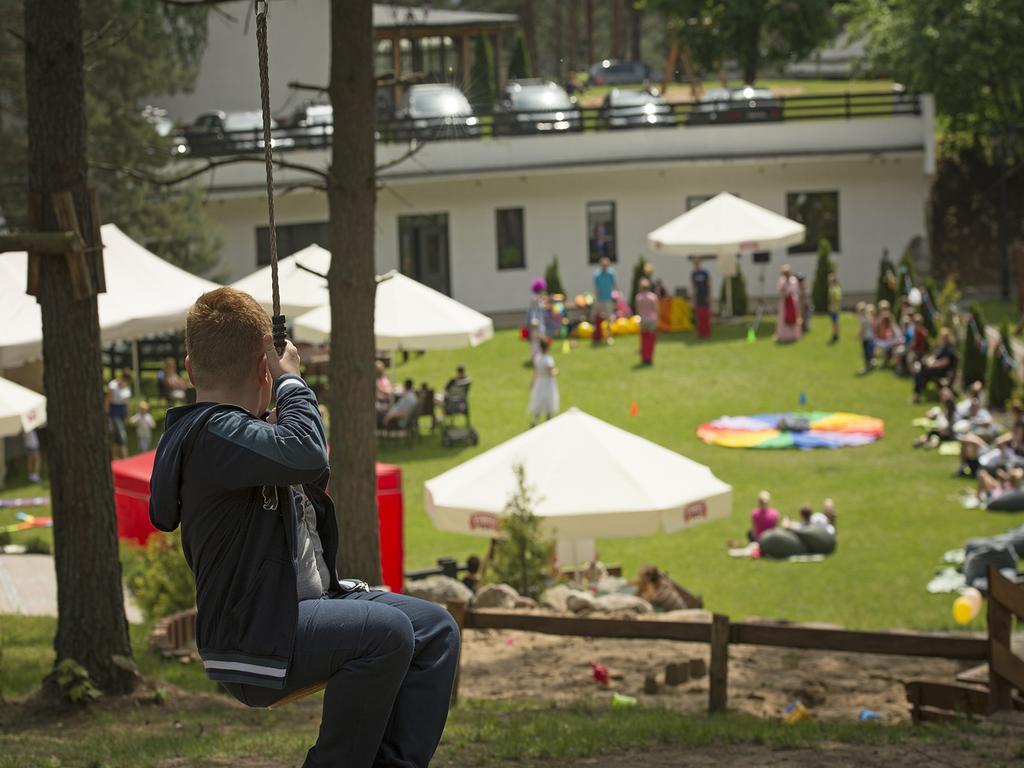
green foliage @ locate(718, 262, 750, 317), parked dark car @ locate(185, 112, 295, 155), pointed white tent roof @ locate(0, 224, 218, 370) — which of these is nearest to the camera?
pointed white tent roof @ locate(0, 224, 218, 370)

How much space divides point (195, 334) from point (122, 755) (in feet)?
13.6

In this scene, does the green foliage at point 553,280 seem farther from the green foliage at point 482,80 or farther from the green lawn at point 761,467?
the green foliage at point 482,80

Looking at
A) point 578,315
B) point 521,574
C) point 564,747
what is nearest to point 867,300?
point 578,315

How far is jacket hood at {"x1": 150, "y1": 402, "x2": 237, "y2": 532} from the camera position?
4363 millimetres

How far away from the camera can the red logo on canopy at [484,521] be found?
48.6ft

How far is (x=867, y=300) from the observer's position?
121 ft

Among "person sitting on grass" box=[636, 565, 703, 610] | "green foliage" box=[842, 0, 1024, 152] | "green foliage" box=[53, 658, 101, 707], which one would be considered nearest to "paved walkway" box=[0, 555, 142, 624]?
"person sitting on grass" box=[636, 565, 703, 610]

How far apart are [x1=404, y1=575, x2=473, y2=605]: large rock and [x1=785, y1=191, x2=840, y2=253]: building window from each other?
26.0m

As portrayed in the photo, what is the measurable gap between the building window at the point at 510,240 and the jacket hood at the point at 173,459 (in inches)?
1397

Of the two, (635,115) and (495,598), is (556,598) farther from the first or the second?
(635,115)

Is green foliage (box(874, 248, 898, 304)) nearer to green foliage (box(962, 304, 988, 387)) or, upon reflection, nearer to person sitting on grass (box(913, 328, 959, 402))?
person sitting on grass (box(913, 328, 959, 402))

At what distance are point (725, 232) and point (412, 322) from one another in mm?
9119

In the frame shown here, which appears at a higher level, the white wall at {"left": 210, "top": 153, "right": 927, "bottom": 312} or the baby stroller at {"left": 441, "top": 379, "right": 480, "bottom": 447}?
the white wall at {"left": 210, "top": 153, "right": 927, "bottom": 312}

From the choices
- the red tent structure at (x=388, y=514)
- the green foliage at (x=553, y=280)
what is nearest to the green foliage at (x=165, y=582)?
the red tent structure at (x=388, y=514)
